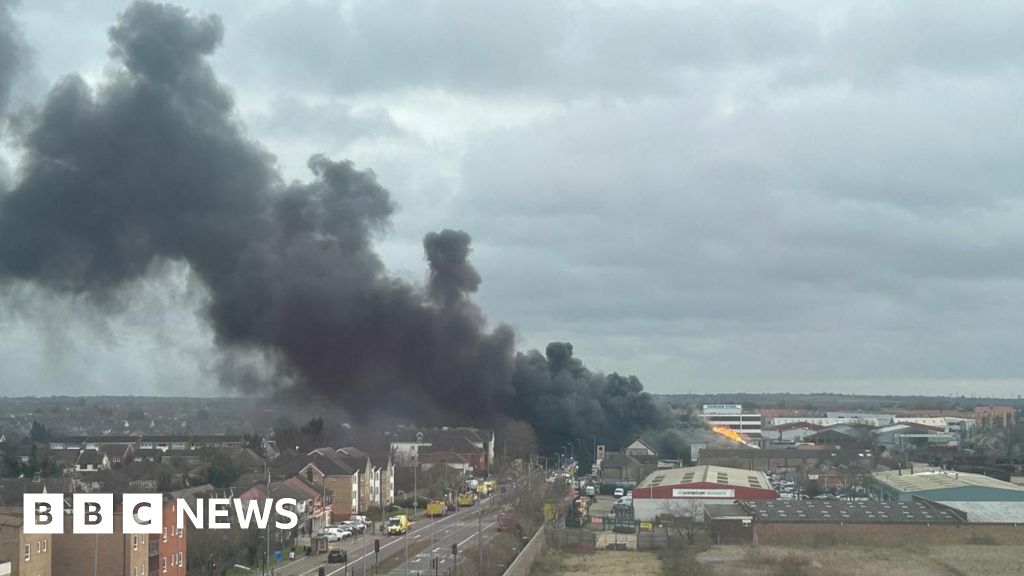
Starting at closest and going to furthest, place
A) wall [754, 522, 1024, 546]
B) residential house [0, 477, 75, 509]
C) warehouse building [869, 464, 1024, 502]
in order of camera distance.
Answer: residential house [0, 477, 75, 509], wall [754, 522, 1024, 546], warehouse building [869, 464, 1024, 502]

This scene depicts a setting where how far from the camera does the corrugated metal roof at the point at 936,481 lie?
6694 centimetres

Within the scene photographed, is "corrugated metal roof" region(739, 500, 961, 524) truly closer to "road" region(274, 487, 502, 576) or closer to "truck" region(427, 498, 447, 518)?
"road" region(274, 487, 502, 576)

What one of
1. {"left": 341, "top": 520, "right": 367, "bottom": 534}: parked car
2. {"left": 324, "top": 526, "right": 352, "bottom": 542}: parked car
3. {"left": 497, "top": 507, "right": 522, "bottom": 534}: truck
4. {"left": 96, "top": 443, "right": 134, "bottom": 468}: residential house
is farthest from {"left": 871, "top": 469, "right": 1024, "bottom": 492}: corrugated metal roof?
{"left": 96, "top": 443, "right": 134, "bottom": 468}: residential house

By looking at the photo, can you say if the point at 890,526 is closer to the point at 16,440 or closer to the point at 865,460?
the point at 865,460

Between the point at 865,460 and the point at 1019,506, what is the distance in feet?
137

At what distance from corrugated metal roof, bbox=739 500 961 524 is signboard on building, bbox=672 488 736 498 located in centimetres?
437

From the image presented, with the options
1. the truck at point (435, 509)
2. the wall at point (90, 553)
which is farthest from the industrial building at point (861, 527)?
the wall at point (90, 553)

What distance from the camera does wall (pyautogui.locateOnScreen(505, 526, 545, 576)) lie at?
43.7 m

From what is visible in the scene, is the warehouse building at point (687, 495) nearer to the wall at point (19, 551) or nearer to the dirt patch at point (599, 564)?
the dirt patch at point (599, 564)

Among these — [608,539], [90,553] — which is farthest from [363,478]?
[90,553]

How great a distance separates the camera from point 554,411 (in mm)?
108875

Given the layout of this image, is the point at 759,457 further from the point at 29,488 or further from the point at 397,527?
the point at 29,488

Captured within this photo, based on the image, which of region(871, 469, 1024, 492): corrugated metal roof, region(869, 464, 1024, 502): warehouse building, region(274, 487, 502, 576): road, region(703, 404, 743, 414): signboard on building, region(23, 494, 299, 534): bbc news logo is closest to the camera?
region(23, 494, 299, 534): bbc news logo

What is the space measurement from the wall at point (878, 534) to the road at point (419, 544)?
1303 centimetres
